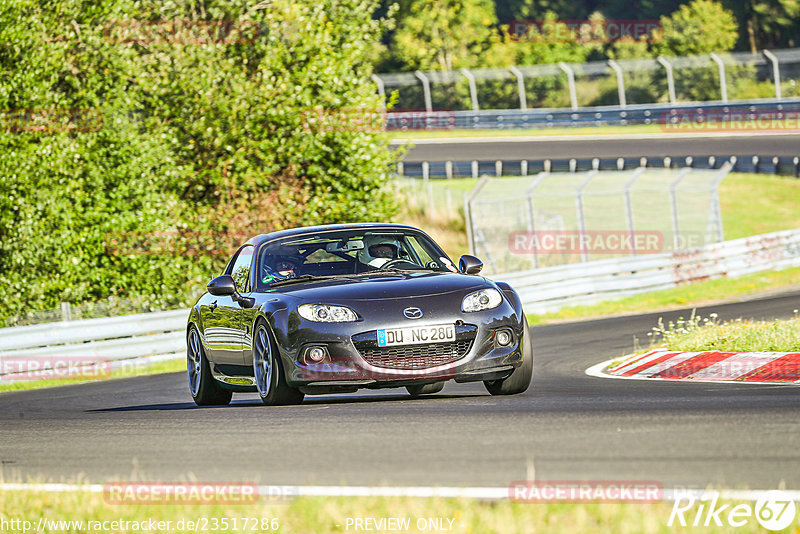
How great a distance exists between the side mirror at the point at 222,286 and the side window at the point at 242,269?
0.21 meters

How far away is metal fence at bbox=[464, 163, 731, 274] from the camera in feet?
84.5

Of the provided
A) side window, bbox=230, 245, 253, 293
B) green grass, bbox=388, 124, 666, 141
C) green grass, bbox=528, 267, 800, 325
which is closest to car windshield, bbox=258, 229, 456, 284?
side window, bbox=230, 245, 253, 293

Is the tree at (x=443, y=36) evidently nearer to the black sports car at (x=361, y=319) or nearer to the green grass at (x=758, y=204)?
the green grass at (x=758, y=204)

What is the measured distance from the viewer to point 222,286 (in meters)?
9.91

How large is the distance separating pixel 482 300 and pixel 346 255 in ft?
5.00

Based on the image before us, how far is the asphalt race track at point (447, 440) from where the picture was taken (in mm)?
5715

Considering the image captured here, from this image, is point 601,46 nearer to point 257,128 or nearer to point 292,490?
point 257,128

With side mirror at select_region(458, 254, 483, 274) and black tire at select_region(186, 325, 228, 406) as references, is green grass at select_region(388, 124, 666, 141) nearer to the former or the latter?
black tire at select_region(186, 325, 228, 406)

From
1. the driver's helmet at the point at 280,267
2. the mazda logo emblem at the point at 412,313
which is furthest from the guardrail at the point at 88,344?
the mazda logo emblem at the point at 412,313

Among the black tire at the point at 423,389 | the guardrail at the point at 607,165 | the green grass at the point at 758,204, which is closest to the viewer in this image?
the black tire at the point at 423,389

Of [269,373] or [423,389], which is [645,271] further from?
[269,373]

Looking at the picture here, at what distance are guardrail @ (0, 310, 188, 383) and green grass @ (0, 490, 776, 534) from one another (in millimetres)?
12377

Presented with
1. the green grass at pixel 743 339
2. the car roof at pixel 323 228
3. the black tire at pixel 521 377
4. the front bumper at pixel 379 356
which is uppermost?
the car roof at pixel 323 228

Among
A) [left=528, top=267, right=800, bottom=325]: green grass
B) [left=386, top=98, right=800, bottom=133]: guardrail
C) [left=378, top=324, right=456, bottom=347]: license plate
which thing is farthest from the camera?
[left=386, top=98, right=800, bottom=133]: guardrail
